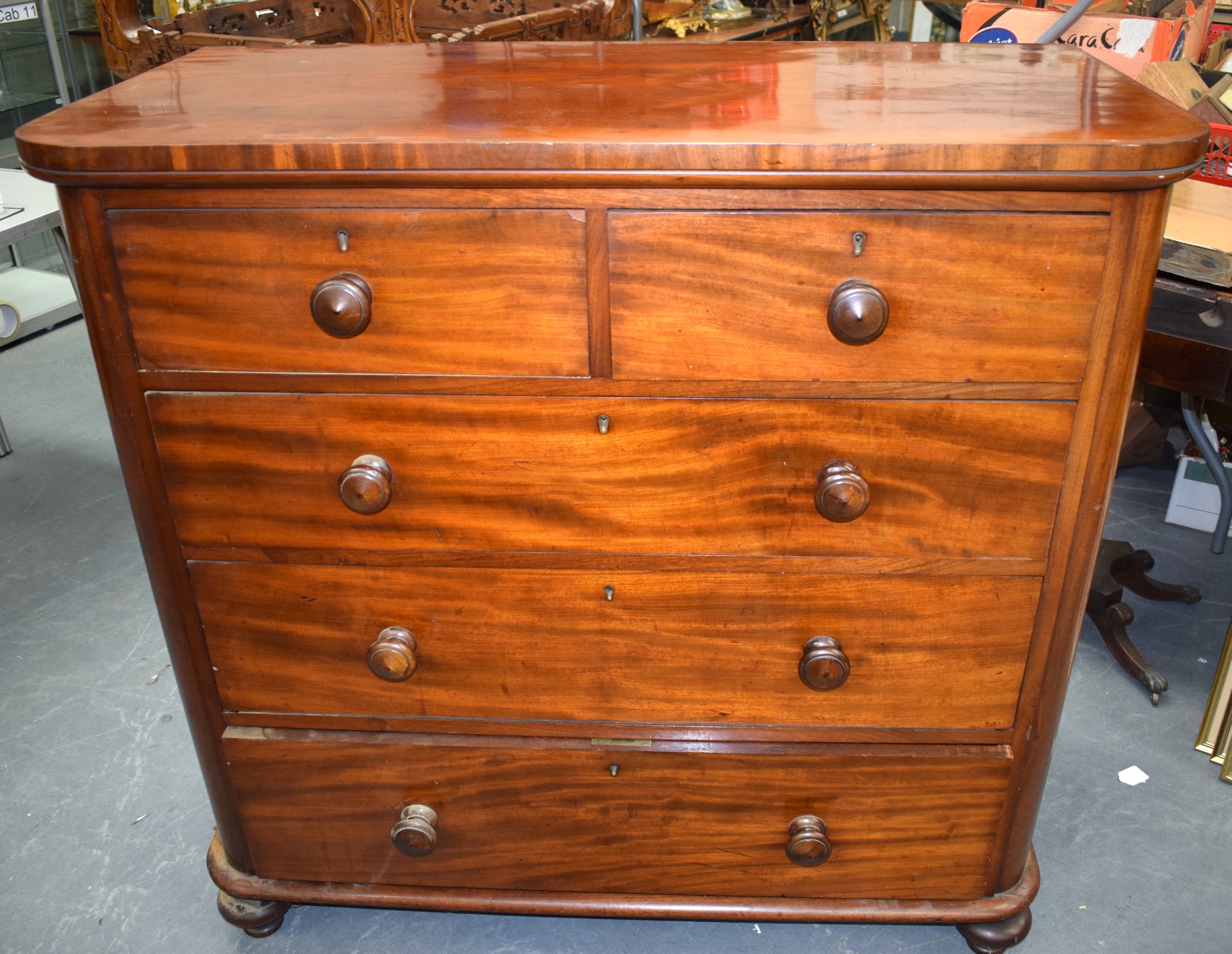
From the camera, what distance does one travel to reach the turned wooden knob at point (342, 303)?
3.59 feet

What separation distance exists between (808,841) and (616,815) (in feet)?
0.86

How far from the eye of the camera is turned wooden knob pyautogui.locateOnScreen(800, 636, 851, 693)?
127 centimetres

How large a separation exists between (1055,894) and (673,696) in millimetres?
773

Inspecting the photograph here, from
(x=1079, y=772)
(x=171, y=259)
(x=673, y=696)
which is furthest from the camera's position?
(x=1079, y=772)

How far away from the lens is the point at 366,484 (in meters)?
1.19

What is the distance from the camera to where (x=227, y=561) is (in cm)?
129

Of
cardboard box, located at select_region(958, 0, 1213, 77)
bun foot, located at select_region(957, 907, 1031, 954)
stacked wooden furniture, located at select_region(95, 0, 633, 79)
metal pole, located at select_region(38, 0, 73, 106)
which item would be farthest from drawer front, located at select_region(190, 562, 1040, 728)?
metal pole, located at select_region(38, 0, 73, 106)

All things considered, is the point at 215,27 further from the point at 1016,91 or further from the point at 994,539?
the point at 994,539

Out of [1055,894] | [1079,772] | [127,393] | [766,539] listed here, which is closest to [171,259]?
[127,393]

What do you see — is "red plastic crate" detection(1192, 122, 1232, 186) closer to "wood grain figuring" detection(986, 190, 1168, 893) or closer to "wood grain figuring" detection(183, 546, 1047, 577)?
"wood grain figuring" detection(986, 190, 1168, 893)

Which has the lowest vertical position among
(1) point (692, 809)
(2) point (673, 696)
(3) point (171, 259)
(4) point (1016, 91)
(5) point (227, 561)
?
(1) point (692, 809)

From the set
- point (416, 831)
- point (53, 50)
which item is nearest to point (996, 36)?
point (416, 831)

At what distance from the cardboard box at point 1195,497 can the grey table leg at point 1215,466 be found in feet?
0.12

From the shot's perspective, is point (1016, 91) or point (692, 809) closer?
point (1016, 91)
